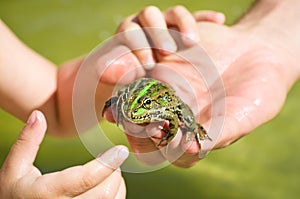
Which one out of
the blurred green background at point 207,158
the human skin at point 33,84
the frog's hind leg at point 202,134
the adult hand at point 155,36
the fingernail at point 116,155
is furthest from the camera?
the blurred green background at point 207,158

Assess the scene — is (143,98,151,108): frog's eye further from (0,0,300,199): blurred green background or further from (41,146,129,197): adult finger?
(0,0,300,199): blurred green background

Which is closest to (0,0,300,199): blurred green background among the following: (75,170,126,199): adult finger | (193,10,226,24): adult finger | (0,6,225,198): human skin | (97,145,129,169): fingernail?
(0,6,225,198): human skin

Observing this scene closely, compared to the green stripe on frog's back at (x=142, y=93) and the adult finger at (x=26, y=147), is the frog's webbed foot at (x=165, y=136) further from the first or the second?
the adult finger at (x=26, y=147)

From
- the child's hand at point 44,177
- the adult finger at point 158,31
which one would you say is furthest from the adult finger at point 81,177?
the adult finger at point 158,31

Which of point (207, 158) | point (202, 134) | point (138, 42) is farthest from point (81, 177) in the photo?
point (207, 158)

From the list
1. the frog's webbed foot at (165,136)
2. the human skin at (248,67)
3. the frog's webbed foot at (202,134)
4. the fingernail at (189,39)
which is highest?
the frog's webbed foot at (165,136)

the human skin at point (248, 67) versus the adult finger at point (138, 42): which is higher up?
the adult finger at point (138, 42)

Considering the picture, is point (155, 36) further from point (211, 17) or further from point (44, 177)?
point (44, 177)
